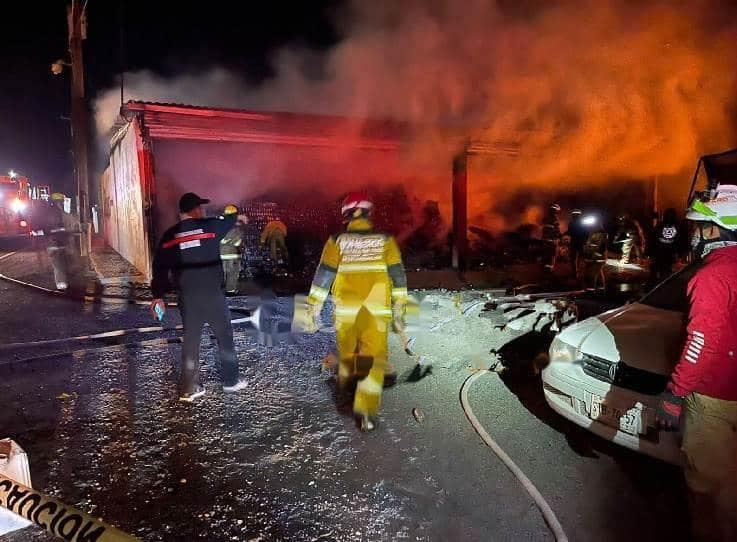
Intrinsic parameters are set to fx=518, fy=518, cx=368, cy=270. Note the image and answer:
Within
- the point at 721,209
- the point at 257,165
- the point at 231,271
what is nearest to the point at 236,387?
the point at 721,209

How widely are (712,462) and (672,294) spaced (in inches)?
85.6

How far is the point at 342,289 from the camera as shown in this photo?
3771 mm

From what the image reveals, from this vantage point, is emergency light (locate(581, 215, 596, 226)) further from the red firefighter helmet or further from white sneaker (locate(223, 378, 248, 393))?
white sneaker (locate(223, 378, 248, 393))

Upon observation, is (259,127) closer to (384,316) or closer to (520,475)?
→ (384,316)

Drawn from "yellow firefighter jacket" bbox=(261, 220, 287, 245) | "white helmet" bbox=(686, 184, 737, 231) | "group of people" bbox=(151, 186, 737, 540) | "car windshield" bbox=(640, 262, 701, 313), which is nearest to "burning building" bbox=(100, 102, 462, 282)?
"yellow firefighter jacket" bbox=(261, 220, 287, 245)

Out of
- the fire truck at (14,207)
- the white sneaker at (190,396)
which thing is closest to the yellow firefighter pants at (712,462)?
the white sneaker at (190,396)

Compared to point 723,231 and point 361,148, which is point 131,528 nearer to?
point 723,231

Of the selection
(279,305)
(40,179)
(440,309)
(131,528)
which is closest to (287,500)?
(131,528)

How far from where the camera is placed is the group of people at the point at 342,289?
12.3 ft

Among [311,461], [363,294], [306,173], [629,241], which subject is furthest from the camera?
[306,173]

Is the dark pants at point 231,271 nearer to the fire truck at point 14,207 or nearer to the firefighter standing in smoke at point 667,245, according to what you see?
the firefighter standing in smoke at point 667,245

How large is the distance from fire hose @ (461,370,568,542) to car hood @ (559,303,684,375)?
86cm

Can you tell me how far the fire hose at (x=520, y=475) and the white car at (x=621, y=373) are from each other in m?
0.52

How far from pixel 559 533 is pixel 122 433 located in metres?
2.97
